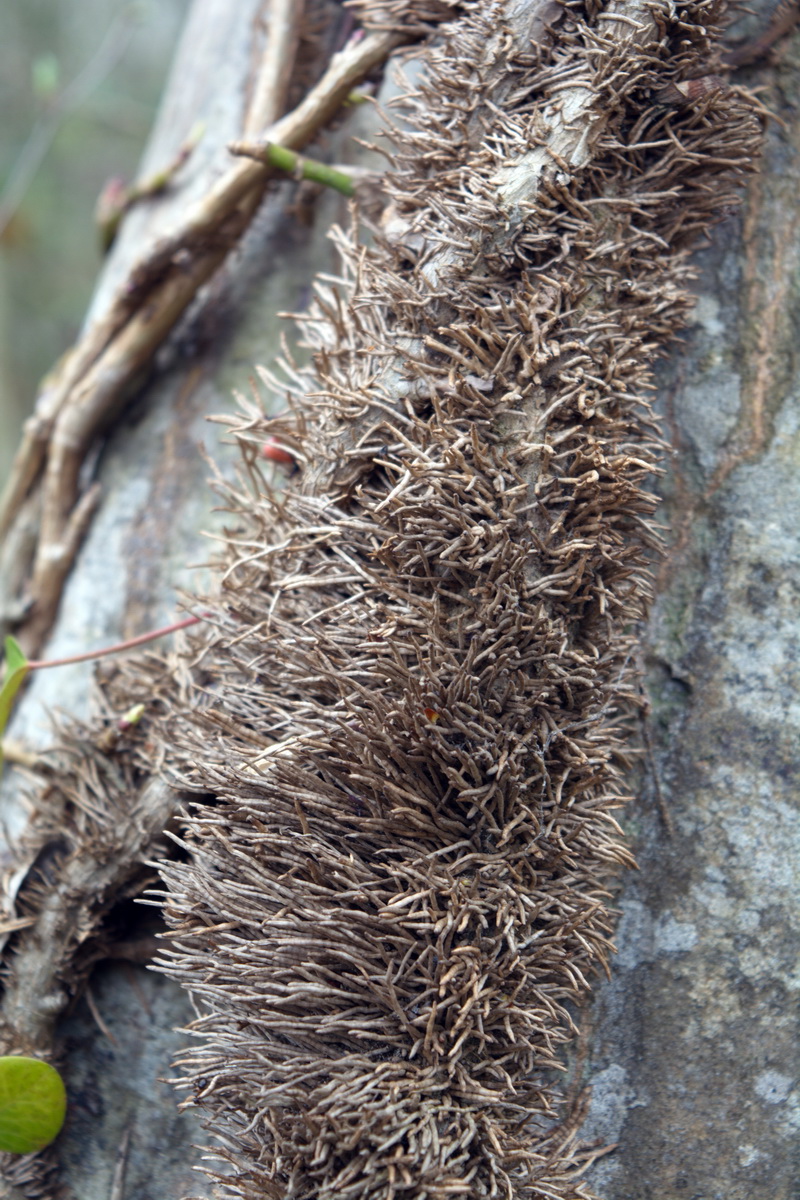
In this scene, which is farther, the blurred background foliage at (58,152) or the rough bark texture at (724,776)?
the blurred background foliage at (58,152)

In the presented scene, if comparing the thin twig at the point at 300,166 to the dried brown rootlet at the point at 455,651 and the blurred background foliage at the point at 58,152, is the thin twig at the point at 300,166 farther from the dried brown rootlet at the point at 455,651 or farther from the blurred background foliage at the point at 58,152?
the blurred background foliage at the point at 58,152

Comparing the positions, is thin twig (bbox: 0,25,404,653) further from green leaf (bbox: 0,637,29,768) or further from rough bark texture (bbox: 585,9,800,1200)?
rough bark texture (bbox: 585,9,800,1200)

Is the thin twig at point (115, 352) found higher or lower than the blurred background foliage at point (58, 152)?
lower

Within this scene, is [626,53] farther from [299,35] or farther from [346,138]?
[299,35]

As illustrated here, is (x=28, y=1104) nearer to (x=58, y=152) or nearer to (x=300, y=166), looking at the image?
(x=300, y=166)

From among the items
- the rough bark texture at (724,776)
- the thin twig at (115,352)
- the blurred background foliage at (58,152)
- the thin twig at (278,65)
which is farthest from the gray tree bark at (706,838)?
the blurred background foliage at (58,152)

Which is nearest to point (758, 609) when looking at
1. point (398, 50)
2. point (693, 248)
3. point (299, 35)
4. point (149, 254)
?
point (693, 248)

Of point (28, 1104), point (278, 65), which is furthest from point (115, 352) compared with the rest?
point (28, 1104)
